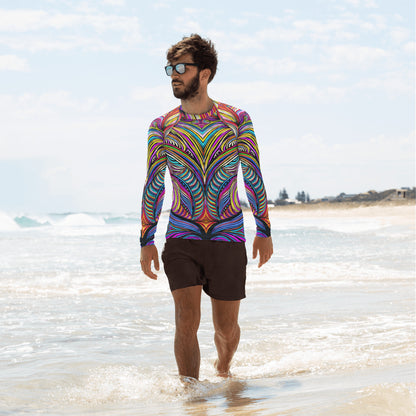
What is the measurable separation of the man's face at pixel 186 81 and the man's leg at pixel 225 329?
4.54 ft

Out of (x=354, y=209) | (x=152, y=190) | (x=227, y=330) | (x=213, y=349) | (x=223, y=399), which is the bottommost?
(x=354, y=209)

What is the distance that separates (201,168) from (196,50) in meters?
0.78

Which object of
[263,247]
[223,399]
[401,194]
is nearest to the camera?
[223,399]

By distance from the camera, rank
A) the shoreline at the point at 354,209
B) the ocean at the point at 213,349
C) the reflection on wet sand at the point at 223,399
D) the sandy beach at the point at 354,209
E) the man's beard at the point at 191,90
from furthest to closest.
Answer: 1. the shoreline at the point at 354,209
2. the sandy beach at the point at 354,209
3. the man's beard at the point at 191,90
4. the ocean at the point at 213,349
5. the reflection on wet sand at the point at 223,399

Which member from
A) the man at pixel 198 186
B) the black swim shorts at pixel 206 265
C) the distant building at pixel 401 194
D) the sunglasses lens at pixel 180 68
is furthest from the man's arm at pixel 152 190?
the distant building at pixel 401 194

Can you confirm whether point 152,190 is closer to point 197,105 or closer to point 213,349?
point 197,105

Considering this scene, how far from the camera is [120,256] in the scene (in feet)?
54.2

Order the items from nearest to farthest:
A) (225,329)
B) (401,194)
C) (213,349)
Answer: (225,329)
(213,349)
(401,194)

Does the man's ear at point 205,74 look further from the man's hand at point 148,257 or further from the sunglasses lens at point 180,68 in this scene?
the man's hand at point 148,257

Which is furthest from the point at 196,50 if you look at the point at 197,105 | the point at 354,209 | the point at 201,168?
the point at 354,209

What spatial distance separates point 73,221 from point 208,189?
208 ft

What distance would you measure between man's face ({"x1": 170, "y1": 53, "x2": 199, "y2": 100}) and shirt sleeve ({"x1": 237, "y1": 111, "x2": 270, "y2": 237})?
0.36 metres

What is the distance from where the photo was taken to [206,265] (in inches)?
149

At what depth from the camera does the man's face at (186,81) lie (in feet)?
12.6
